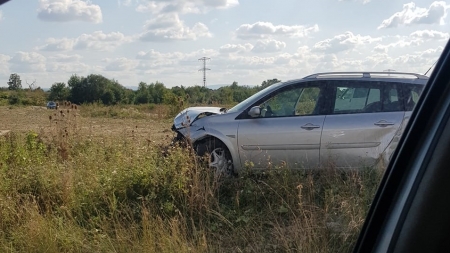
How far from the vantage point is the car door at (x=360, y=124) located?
23.4 feet

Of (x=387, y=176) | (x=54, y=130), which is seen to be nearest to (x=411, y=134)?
(x=387, y=176)

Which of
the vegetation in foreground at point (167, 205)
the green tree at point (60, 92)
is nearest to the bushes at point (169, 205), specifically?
the vegetation in foreground at point (167, 205)

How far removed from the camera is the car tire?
7.60 metres

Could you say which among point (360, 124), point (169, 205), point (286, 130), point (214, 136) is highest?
point (360, 124)

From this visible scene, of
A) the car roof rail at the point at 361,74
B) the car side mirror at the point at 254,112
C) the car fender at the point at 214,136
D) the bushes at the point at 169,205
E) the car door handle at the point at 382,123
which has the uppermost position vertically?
the car roof rail at the point at 361,74

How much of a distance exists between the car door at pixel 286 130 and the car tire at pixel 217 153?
0.24 m

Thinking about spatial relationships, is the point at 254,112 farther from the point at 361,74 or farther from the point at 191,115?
the point at 361,74

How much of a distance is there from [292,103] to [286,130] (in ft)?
1.63

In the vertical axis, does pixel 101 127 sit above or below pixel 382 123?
below

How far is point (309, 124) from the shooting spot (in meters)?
7.46

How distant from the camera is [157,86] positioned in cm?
3938

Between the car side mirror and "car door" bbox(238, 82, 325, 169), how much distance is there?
0.23 ft

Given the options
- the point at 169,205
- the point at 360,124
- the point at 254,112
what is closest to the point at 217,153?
the point at 254,112

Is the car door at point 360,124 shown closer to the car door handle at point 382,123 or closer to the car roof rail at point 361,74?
the car door handle at point 382,123
